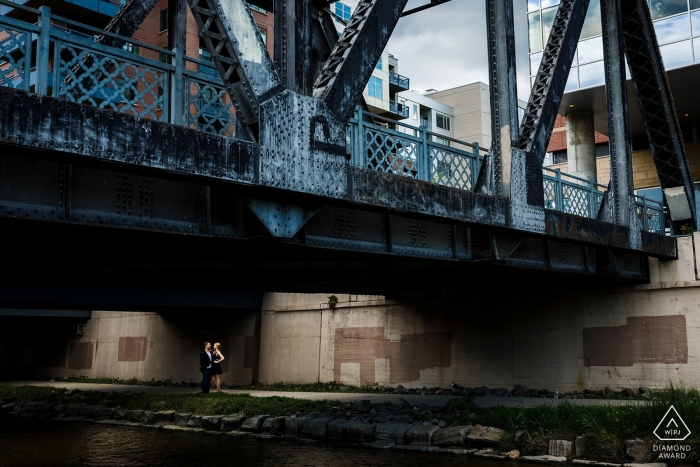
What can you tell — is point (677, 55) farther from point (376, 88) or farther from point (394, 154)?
point (376, 88)

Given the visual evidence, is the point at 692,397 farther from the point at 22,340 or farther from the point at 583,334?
the point at 22,340

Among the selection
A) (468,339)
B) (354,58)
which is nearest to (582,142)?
(468,339)

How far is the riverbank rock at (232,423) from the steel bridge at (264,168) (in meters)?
3.40

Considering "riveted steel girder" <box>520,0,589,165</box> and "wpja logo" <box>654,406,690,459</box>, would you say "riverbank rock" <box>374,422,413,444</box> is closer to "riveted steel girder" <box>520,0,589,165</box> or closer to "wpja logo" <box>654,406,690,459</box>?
"wpja logo" <box>654,406,690,459</box>

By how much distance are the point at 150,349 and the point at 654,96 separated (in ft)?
79.4

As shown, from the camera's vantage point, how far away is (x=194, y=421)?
18.3 meters

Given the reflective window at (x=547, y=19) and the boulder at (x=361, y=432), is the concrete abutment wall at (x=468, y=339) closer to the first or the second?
the boulder at (x=361, y=432)

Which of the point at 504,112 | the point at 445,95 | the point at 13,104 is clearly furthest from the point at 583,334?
the point at 445,95

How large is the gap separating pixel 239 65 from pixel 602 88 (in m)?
28.6

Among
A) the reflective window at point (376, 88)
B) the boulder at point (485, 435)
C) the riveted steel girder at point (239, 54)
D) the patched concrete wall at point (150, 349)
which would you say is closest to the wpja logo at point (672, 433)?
the boulder at point (485, 435)

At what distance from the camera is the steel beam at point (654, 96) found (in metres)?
21.1

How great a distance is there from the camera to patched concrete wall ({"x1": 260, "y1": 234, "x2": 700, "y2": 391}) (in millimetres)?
20781

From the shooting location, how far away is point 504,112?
14438mm

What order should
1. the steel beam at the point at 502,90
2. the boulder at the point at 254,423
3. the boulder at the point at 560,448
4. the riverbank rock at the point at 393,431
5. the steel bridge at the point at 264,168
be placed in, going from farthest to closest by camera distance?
the boulder at the point at 254,423 → the riverbank rock at the point at 393,431 → the steel beam at the point at 502,90 → the boulder at the point at 560,448 → the steel bridge at the point at 264,168
